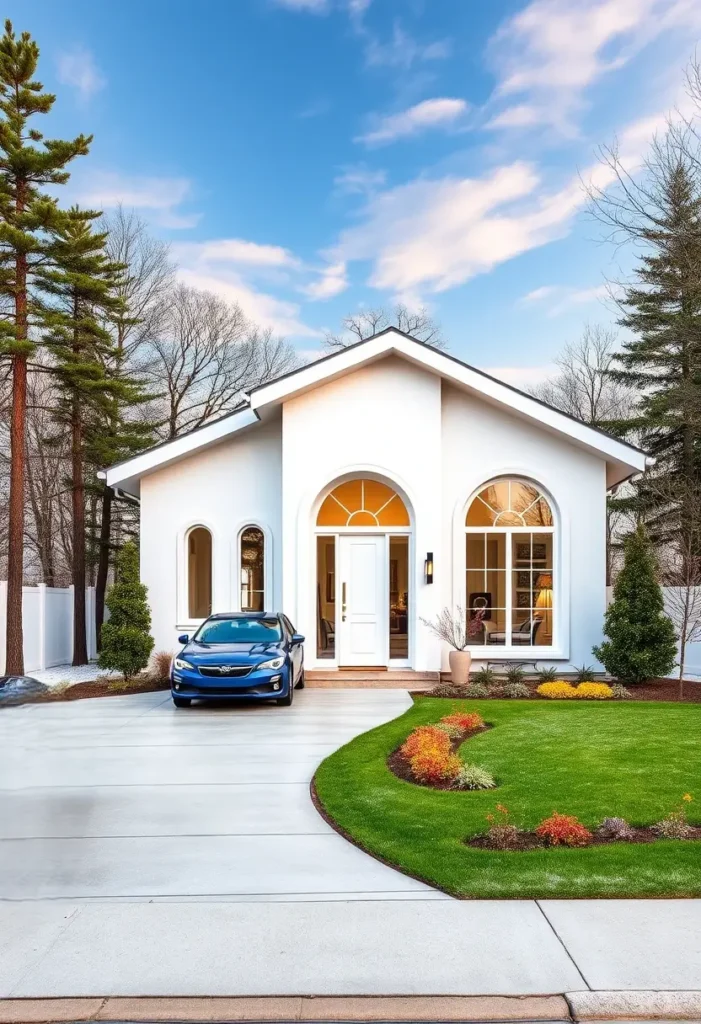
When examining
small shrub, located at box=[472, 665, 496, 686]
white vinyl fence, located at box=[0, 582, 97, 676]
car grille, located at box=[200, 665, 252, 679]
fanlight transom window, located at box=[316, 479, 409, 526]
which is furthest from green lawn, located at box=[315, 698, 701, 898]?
white vinyl fence, located at box=[0, 582, 97, 676]

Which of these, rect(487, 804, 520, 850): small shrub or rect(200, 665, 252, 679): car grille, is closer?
rect(487, 804, 520, 850): small shrub

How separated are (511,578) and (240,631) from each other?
591cm

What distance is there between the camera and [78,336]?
830 inches

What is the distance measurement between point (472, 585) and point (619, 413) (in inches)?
907

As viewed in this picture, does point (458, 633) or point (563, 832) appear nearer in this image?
point (563, 832)

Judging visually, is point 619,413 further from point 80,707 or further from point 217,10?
point 80,707

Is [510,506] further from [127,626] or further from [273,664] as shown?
[127,626]

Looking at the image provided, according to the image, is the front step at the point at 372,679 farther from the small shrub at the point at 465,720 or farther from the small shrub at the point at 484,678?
the small shrub at the point at 465,720

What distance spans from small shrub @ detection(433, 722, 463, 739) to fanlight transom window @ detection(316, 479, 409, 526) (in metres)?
6.33

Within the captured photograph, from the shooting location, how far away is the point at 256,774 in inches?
318

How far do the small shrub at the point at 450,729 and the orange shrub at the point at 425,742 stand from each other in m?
0.26

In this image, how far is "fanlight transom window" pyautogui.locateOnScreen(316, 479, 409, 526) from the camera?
1577 cm

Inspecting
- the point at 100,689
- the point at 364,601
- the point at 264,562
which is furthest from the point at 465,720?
the point at 100,689

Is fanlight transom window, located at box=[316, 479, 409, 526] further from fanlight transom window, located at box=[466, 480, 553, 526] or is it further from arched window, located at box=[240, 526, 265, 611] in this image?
arched window, located at box=[240, 526, 265, 611]
